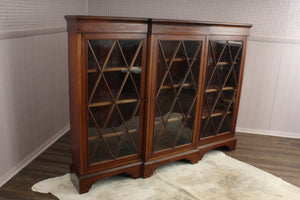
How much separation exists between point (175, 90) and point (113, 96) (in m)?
0.59

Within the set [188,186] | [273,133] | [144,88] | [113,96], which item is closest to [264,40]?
[273,133]

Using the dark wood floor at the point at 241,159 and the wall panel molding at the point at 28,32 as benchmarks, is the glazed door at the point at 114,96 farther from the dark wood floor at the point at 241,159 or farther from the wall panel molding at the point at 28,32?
the wall panel molding at the point at 28,32

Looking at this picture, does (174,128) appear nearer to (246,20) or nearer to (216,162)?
(216,162)

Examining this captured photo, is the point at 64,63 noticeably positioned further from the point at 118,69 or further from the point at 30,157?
the point at 118,69

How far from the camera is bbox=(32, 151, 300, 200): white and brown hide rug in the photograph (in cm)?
213

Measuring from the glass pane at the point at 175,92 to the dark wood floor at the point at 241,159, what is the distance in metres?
0.78

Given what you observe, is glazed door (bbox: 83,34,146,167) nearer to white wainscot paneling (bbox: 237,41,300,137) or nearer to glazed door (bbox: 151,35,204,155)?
glazed door (bbox: 151,35,204,155)

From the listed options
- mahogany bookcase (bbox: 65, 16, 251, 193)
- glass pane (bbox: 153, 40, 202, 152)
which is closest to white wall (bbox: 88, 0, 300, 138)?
mahogany bookcase (bbox: 65, 16, 251, 193)

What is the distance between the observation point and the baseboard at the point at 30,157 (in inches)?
88.2

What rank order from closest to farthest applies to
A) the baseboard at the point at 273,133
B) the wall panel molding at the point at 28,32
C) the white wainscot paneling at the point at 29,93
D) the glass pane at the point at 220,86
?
1. the wall panel molding at the point at 28,32
2. the white wainscot paneling at the point at 29,93
3. the glass pane at the point at 220,86
4. the baseboard at the point at 273,133

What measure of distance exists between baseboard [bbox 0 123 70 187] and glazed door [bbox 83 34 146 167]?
2.37ft

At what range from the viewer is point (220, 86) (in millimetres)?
2701

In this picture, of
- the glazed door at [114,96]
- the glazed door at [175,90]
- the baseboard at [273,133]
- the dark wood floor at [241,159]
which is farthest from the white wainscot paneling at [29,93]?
the baseboard at [273,133]

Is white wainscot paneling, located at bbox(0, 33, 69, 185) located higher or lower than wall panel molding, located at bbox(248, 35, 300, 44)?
lower
